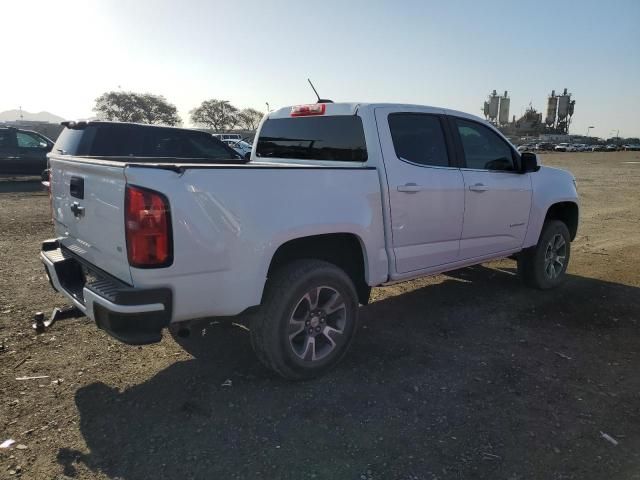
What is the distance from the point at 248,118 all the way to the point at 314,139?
99.5 m

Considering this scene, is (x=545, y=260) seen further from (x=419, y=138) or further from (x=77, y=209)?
(x=77, y=209)

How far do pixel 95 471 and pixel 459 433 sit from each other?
203cm

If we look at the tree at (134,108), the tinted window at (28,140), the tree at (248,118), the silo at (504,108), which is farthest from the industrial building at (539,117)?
the tinted window at (28,140)

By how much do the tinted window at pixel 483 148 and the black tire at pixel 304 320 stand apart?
1974 millimetres

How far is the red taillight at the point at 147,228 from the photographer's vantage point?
2.62 m

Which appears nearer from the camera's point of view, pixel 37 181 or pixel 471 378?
pixel 471 378

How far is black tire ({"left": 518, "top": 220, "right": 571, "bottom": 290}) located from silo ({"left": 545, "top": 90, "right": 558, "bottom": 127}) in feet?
541

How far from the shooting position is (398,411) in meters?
3.13

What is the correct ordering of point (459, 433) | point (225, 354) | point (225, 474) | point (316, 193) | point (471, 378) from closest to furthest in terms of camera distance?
point (225, 474), point (459, 433), point (316, 193), point (471, 378), point (225, 354)

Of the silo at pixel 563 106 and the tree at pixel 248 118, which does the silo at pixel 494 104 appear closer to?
the silo at pixel 563 106

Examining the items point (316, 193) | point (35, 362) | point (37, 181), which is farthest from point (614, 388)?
point (37, 181)

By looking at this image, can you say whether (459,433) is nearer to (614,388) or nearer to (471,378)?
(471,378)

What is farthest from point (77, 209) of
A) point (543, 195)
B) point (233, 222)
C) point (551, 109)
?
point (551, 109)

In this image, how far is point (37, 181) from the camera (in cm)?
1675
